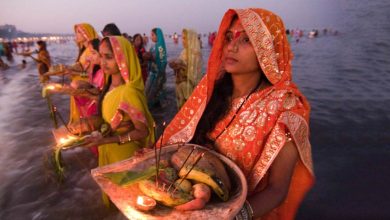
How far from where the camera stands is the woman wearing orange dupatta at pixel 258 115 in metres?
1.52

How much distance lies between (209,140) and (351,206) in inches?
134

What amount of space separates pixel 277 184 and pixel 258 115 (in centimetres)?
44

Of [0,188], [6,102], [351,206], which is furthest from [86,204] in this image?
[6,102]

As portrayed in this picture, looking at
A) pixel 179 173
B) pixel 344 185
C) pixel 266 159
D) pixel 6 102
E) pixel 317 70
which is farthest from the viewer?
pixel 317 70

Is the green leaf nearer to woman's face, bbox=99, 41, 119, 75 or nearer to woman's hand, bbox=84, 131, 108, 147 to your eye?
woman's hand, bbox=84, 131, 108, 147

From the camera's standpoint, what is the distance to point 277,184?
4.87 feet

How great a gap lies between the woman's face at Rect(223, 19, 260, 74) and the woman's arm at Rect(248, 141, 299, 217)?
56 cm

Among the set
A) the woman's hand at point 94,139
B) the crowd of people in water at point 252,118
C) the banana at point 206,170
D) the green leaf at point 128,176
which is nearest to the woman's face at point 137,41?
the crowd of people in water at point 252,118

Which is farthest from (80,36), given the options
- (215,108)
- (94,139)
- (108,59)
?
(215,108)

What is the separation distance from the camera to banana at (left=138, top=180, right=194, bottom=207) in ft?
3.97

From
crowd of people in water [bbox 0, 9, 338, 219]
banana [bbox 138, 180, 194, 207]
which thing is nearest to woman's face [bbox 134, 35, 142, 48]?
crowd of people in water [bbox 0, 9, 338, 219]

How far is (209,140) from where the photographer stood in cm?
202

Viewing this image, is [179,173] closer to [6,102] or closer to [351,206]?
[351,206]

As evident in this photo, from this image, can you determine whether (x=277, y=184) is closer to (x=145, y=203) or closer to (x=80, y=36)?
(x=145, y=203)
